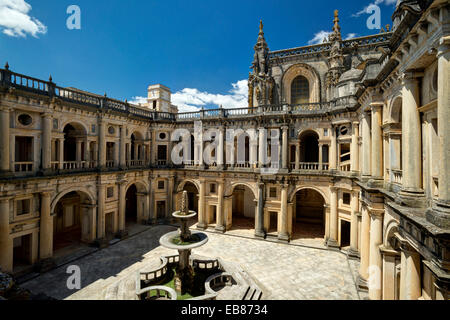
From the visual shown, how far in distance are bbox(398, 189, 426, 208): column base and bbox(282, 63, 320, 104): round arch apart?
19812mm

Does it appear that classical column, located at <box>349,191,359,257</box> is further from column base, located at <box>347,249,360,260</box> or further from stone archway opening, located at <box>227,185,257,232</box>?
stone archway opening, located at <box>227,185,257,232</box>

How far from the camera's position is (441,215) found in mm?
6000

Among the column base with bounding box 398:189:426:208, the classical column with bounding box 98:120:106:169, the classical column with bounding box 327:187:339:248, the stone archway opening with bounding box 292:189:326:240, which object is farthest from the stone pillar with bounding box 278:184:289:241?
the classical column with bounding box 98:120:106:169

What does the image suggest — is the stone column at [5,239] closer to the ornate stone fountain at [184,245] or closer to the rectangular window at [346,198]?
the ornate stone fountain at [184,245]

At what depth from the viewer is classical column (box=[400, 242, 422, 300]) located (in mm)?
7598

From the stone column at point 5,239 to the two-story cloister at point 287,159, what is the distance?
6 centimetres

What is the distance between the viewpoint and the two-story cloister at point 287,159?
755cm

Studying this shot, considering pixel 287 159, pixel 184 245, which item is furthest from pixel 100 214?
pixel 287 159

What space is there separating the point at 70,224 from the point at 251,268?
797 inches

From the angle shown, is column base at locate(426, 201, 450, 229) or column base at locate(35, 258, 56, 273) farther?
column base at locate(35, 258, 56, 273)

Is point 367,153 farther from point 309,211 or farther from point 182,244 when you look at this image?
point 309,211

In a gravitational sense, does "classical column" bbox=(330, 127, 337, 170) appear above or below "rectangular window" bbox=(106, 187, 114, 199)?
above
